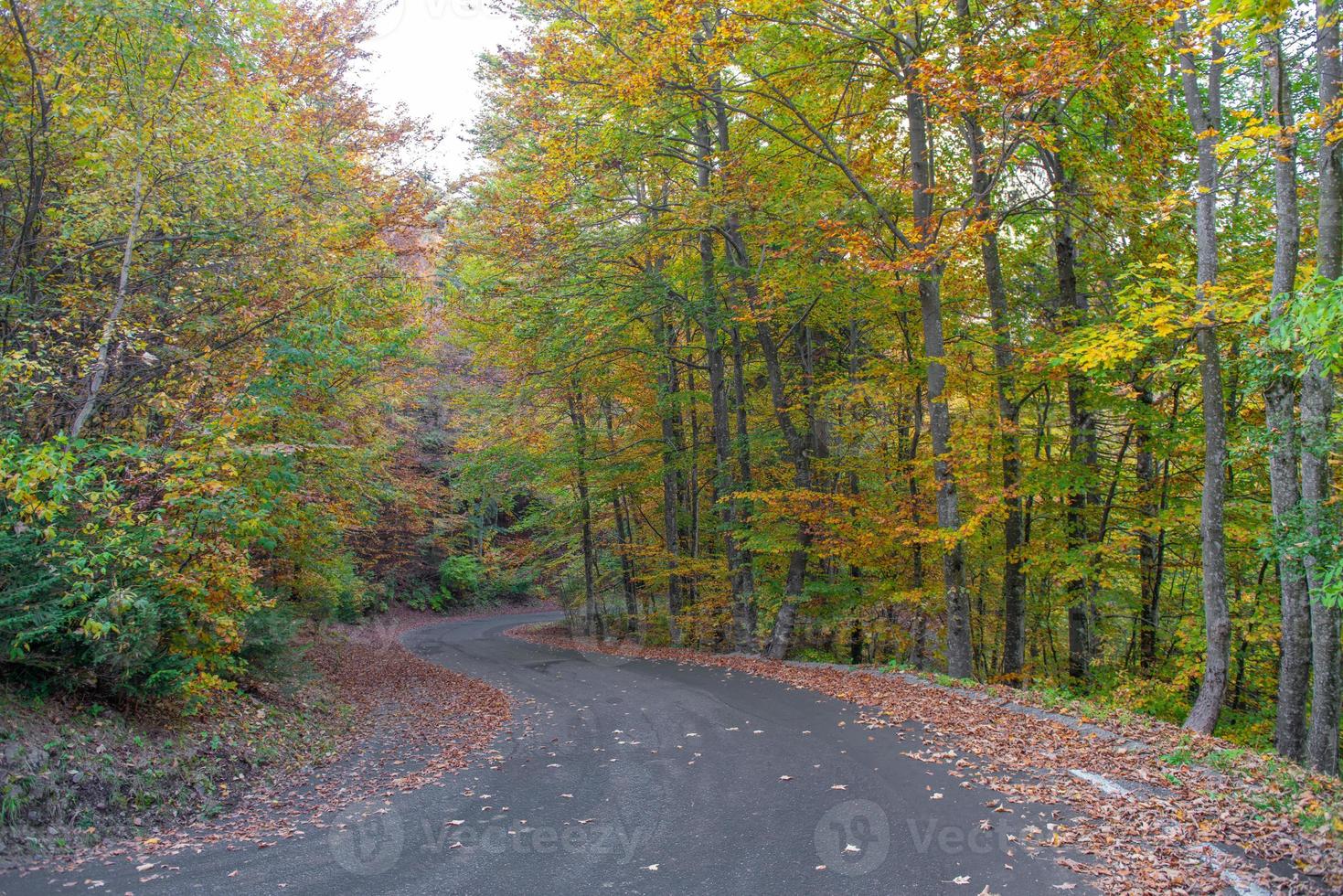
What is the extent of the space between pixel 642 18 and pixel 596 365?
26.1 ft

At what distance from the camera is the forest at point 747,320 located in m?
6.83

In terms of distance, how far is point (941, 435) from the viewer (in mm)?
11305

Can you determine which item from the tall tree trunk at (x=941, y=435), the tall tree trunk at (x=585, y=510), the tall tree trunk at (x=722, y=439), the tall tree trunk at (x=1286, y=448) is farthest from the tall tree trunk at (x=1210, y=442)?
the tall tree trunk at (x=585, y=510)

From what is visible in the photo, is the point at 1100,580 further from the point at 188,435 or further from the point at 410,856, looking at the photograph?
the point at 188,435

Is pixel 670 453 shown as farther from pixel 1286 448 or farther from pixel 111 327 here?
pixel 111 327

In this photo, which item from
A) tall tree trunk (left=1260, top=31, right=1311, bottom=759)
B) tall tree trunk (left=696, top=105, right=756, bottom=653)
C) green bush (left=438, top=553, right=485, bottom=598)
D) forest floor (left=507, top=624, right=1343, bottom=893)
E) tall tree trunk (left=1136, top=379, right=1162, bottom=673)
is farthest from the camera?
green bush (left=438, top=553, right=485, bottom=598)

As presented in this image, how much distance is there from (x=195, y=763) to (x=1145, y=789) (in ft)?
25.0

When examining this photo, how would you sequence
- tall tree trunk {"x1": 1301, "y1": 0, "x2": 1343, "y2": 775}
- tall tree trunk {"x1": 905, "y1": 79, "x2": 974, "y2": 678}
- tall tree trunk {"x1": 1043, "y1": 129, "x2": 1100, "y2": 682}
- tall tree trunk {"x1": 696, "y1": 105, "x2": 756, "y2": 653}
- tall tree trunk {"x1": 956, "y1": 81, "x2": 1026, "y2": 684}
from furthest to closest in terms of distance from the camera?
tall tree trunk {"x1": 696, "y1": 105, "x2": 756, "y2": 653} → tall tree trunk {"x1": 1043, "y1": 129, "x2": 1100, "y2": 682} → tall tree trunk {"x1": 956, "y1": 81, "x2": 1026, "y2": 684} → tall tree trunk {"x1": 905, "y1": 79, "x2": 974, "y2": 678} → tall tree trunk {"x1": 1301, "y1": 0, "x2": 1343, "y2": 775}

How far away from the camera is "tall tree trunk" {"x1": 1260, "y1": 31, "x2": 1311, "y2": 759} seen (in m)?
7.84

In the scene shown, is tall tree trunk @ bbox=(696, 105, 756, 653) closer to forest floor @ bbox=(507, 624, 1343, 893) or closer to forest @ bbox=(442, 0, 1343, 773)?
forest @ bbox=(442, 0, 1343, 773)

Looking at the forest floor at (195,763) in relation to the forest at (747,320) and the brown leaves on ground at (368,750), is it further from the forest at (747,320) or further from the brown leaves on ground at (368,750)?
the forest at (747,320)

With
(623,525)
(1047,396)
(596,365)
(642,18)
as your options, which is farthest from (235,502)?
(623,525)

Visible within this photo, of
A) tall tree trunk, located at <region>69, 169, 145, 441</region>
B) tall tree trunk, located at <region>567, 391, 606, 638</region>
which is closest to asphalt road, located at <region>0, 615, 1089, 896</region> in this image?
tall tree trunk, located at <region>69, 169, 145, 441</region>

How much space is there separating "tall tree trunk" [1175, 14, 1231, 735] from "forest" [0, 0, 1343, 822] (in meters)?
0.06
